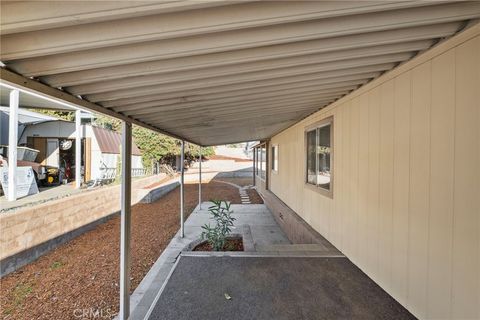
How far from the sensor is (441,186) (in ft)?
6.02

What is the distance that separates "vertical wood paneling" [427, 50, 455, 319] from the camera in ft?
5.80

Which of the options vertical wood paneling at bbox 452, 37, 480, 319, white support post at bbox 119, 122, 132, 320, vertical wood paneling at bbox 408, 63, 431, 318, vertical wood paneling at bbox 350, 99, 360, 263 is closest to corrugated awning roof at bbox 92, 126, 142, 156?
white support post at bbox 119, 122, 132, 320

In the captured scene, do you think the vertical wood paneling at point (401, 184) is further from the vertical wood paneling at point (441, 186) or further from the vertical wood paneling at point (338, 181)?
the vertical wood paneling at point (338, 181)

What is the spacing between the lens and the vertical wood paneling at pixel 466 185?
5.19ft

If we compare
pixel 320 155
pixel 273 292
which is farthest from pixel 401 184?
pixel 320 155

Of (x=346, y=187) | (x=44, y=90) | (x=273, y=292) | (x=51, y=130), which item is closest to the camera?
(x=44, y=90)

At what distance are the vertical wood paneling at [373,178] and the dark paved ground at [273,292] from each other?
307mm

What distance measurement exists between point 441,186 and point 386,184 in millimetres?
674

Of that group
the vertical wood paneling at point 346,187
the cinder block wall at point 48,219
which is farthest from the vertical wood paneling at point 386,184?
the cinder block wall at point 48,219

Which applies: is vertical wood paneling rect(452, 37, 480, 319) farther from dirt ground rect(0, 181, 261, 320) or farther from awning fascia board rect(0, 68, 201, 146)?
dirt ground rect(0, 181, 261, 320)

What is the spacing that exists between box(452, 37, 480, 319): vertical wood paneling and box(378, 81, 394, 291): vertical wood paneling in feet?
2.33

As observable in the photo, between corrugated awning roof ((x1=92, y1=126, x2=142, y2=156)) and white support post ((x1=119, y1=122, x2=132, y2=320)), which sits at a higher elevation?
corrugated awning roof ((x1=92, y1=126, x2=142, y2=156))

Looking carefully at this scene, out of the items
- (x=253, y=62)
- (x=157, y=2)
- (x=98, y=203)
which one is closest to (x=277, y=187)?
(x=98, y=203)

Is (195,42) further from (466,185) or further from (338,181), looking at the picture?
(338,181)
